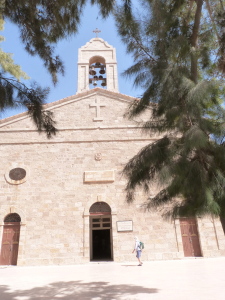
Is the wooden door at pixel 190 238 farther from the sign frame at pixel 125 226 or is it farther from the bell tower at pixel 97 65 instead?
the bell tower at pixel 97 65

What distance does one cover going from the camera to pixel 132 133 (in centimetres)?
1274

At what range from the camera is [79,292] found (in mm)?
5246

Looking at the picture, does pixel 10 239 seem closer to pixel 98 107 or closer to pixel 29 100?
pixel 98 107

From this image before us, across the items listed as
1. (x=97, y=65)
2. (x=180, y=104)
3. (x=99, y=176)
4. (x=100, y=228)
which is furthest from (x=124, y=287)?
(x=97, y=65)

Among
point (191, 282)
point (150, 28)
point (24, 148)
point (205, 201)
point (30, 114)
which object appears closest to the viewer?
point (205, 201)

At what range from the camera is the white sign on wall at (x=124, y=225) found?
35.9 feet

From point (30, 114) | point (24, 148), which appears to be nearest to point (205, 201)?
point (30, 114)

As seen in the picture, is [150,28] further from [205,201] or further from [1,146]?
[1,146]

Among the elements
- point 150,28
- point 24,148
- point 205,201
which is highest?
point 24,148

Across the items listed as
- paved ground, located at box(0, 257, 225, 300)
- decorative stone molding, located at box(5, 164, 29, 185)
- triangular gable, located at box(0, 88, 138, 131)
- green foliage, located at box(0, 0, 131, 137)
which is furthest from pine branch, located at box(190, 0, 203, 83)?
decorative stone molding, located at box(5, 164, 29, 185)

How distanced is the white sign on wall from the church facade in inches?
1.6

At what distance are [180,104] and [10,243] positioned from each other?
10.5 m

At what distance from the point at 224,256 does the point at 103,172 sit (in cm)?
625

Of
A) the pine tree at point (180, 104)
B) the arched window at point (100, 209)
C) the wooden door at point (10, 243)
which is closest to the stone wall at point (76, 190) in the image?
the arched window at point (100, 209)
